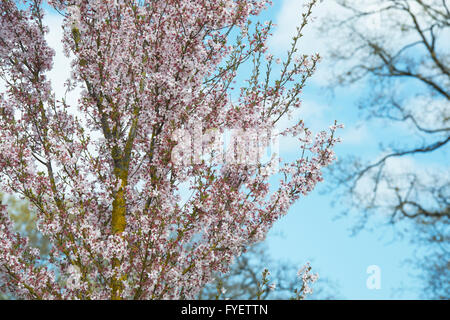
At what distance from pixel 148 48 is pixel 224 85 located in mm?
1276

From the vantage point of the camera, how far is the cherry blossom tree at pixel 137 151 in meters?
6.00

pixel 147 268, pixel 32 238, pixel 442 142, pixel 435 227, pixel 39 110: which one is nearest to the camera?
pixel 147 268

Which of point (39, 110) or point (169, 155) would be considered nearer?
point (169, 155)

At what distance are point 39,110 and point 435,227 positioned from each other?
10.9 m

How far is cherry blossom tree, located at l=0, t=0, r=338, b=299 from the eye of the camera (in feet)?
19.7

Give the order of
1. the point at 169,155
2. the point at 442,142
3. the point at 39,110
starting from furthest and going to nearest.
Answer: the point at 442,142 < the point at 39,110 < the point at 169,155

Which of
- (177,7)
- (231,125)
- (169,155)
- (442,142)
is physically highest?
(442,142)

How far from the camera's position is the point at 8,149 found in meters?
6.55

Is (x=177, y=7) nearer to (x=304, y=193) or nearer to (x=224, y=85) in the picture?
(x=224, y=85)

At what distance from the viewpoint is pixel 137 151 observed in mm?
6891

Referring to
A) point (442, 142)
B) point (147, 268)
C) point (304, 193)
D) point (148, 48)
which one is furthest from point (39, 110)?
point (442, 142)

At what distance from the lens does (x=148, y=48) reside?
657cm

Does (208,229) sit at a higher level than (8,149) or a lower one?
lower

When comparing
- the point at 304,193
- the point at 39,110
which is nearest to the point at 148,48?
the point at 39,110
